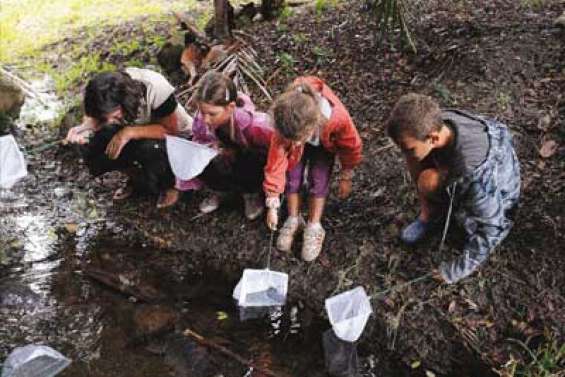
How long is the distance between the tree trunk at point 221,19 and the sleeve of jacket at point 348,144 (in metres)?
2.35

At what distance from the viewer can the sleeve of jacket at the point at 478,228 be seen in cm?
257

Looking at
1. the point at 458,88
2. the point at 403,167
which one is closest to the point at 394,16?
the point at 458,88

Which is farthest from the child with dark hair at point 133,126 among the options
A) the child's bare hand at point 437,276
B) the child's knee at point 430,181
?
the child's bare hand at point 437,276

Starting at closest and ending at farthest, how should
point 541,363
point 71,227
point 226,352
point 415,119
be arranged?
point 415,119 < point 541,363 < point 226,352 < point 71,227

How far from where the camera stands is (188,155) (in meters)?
3.04

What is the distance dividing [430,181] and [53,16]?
6.13 metres

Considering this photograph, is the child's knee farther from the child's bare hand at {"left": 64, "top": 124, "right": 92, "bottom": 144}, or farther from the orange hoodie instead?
the child's bare hand at {"left": 64, "top": 124, "right": 92, "bottom": 144}

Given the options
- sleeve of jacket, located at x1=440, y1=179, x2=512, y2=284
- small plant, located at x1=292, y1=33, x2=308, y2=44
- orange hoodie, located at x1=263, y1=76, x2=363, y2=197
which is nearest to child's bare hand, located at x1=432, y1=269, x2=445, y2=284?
sleeve of jacket, located at x1=440, y1=179, x2=512, y2=284

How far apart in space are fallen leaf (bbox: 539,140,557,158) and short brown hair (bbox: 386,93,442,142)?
3.71ft

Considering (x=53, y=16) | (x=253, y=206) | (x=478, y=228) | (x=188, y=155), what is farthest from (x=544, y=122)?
(x=53, y=16)

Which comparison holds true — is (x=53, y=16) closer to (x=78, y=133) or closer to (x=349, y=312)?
(x=78, y=133)

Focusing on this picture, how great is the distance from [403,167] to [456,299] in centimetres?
96

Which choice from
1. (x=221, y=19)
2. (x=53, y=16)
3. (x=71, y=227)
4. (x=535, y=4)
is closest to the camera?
(x=71, y=227)

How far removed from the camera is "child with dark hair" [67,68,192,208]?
282 cm
